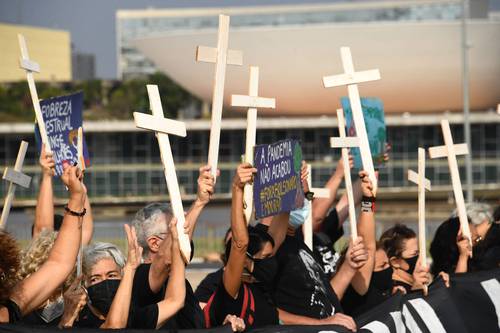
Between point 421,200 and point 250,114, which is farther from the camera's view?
point 421,200

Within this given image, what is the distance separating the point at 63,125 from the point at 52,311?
2.08 meters

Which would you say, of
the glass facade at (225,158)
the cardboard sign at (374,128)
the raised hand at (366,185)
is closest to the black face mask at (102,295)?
the raised hand at (366,185)

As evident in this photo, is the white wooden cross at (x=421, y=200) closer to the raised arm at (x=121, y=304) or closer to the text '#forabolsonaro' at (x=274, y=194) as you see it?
the text '#forabolsonaro' at (x=274, y=194)

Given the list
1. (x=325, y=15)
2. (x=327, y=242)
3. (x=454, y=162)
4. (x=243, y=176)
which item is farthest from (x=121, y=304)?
(x=325, y=15)

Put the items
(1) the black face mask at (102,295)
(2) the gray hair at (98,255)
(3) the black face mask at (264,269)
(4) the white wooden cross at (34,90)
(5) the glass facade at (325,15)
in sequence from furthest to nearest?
(5) the glass facade at (325,15), (4) the white wooden cross at (34,90), (3) the black face mask at (264,269), (2) the gray hair at (98,255), (1) the black face mask at (102,295)

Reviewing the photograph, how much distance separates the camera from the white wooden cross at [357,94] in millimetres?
7371

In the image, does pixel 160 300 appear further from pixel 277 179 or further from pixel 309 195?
pixel 309 195

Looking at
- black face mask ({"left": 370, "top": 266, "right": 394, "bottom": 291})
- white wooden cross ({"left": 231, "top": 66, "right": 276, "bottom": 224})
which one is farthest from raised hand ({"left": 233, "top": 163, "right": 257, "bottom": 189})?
black face mask ({"left": 370, "top": 266, "right": 394, "bottom": 291})

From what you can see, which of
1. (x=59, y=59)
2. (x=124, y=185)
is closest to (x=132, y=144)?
(x=124, y=185)

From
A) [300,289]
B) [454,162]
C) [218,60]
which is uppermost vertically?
[218,60]

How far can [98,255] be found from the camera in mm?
5855

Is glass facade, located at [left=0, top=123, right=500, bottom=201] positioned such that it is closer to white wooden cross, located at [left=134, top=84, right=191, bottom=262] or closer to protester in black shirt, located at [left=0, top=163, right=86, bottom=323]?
white wooden cross, located at [left=134, top=84, right=191, bottom=262]

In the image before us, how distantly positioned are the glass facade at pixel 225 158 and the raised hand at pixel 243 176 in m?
43.9

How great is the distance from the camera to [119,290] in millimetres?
5180
